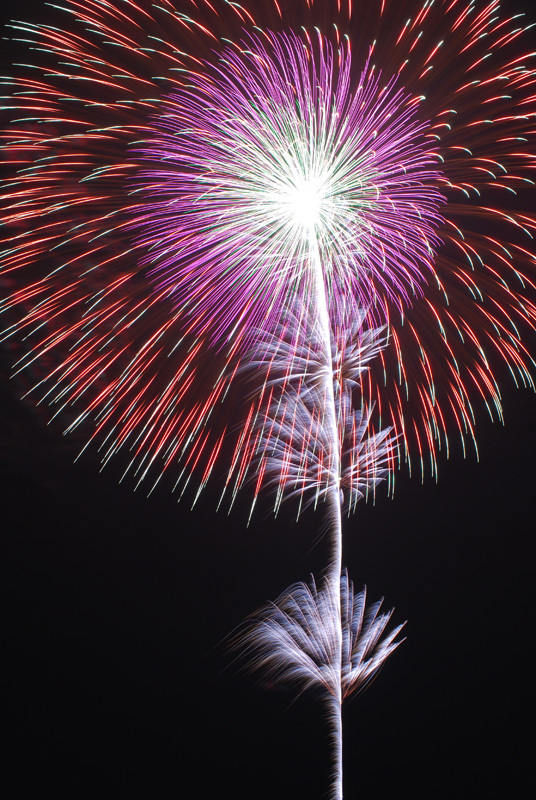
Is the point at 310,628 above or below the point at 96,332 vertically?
below

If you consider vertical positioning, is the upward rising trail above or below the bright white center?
below

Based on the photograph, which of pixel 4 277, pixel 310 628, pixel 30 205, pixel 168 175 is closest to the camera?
pixel 168 175

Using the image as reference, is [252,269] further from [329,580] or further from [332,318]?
[329,580]

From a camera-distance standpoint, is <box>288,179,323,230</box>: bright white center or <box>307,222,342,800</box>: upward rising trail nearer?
<box>288,179,323,230</box>: bright white center

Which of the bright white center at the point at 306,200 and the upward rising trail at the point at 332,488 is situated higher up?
the bright white center at the point at 306,200

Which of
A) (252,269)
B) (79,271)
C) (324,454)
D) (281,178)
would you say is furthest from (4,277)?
(324,454)

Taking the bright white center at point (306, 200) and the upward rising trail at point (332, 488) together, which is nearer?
the bright white center at point (306, 200)

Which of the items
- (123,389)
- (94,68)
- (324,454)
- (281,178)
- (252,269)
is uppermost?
(94,68)

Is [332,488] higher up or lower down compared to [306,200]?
lower down

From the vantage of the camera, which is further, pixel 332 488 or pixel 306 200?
pixel 332 488

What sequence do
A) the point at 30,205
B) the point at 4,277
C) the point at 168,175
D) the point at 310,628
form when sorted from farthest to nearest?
the point at 4,277 → the point at 310,628 → the point at 30,205 → the point at 168,175

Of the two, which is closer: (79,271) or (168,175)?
(168,175)
